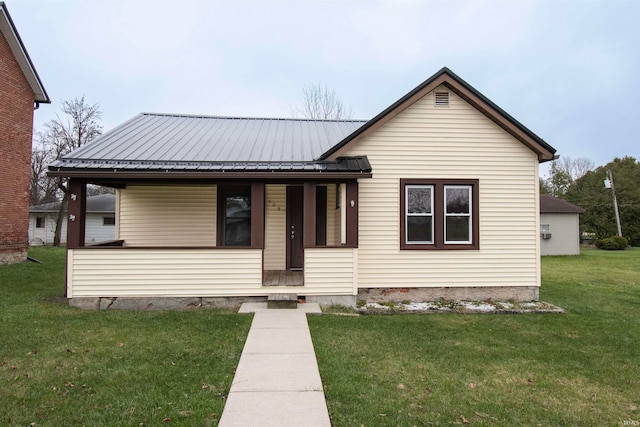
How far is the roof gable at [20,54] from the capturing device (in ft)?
41.4

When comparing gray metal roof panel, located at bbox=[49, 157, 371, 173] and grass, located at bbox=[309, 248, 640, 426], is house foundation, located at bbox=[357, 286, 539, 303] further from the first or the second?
gray metal roof panel, located at bbox=[49, 157, 371, 173]

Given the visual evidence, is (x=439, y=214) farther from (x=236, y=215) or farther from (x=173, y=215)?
(x=173, y=215)

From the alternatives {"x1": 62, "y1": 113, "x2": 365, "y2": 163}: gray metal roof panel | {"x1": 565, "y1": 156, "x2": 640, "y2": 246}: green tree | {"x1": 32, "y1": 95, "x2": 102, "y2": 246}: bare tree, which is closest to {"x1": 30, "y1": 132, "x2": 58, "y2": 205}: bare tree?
{"x1": 32, "y1": 95, "x2": 102, "y2": 246}: bare tree

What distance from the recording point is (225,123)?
1155cm

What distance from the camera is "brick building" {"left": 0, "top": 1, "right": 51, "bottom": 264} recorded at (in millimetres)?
13250

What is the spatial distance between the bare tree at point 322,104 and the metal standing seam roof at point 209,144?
1448 cm

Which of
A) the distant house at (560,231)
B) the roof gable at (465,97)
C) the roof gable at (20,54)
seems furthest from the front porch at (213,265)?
the distant house at (560,231)

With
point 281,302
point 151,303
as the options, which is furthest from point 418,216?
point 151,303

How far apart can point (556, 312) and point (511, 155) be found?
352 centimetres

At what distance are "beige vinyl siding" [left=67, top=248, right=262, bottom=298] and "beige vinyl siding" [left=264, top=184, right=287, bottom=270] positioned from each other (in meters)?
2.11

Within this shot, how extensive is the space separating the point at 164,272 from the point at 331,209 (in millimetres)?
4306

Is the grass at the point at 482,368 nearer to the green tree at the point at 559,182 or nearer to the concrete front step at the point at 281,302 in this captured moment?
the concrete front step at the point at 281,302

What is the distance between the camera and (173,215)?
9.77 m

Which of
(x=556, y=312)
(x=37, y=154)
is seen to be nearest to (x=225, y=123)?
(x=556, y=312)
